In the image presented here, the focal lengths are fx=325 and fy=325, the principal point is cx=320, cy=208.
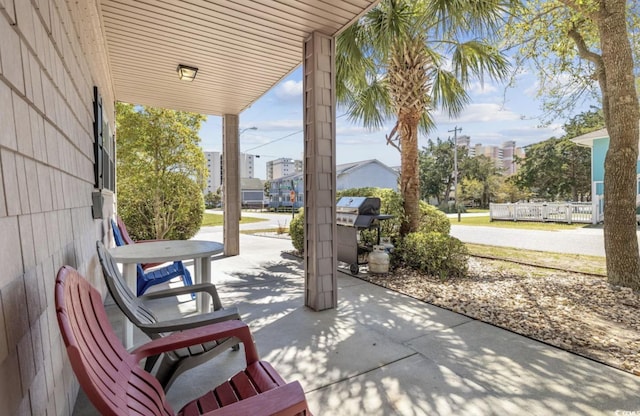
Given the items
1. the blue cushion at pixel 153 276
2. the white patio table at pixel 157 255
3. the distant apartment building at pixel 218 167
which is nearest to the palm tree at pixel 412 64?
the white patio table at pixel 157 255

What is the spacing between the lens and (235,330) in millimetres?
1615

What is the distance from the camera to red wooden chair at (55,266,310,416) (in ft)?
3.08

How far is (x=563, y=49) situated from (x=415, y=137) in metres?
2.83

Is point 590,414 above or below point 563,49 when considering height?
below

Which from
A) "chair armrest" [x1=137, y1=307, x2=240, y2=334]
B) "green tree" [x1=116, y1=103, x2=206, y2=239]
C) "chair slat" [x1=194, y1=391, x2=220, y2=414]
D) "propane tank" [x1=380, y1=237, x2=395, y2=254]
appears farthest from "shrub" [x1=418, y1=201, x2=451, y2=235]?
"chair slat" [x1=194, y1=391, x2=220, y2=414]

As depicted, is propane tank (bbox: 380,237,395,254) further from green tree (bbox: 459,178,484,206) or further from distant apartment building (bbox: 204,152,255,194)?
distant apartment building (bbox: 204,152,255,194)

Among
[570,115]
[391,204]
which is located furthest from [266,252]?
[570,115]

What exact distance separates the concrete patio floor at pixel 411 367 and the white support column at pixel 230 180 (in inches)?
119

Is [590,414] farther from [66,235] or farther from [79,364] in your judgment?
[66,235]

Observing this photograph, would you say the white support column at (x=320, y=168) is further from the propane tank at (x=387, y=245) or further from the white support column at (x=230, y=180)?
the white support column at (x=230, y=180)

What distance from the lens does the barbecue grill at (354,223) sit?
5117 millimetres

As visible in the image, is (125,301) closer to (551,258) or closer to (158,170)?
(158,170)

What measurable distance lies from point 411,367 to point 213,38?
3.71m

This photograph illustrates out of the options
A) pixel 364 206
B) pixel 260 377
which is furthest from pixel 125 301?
pixel 364 206
